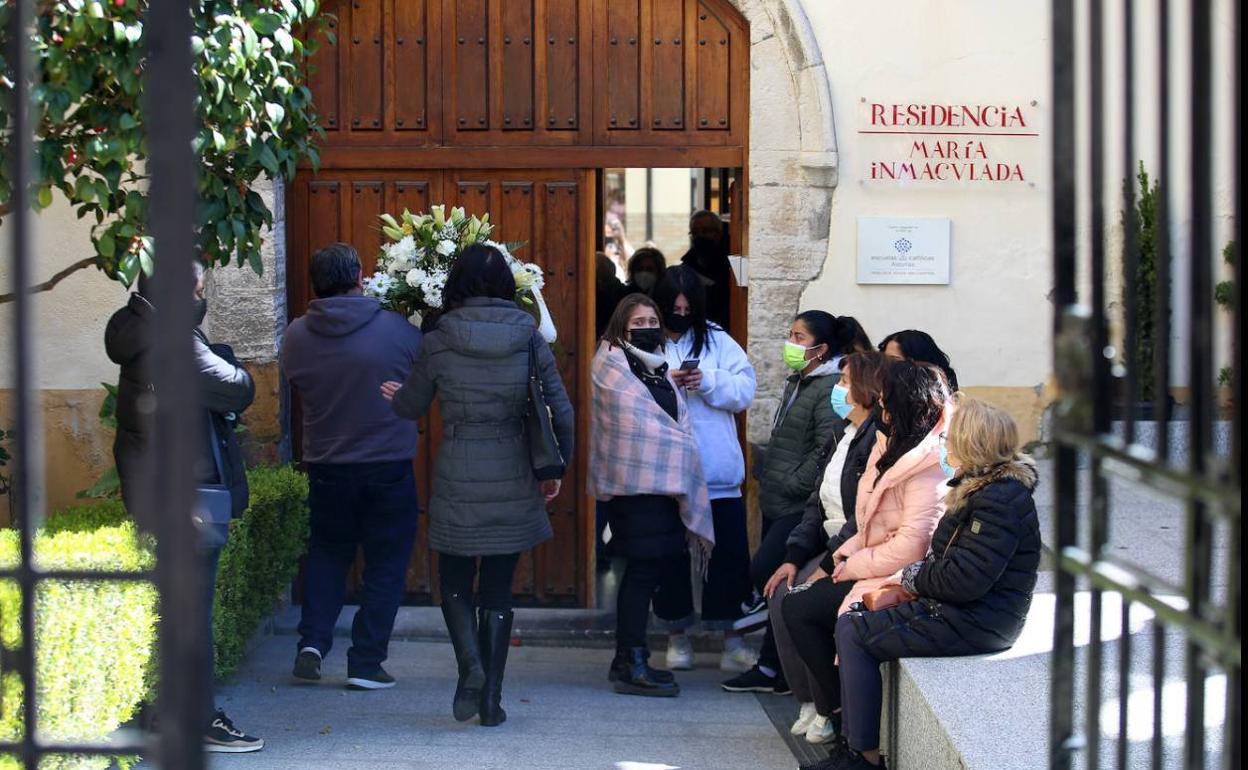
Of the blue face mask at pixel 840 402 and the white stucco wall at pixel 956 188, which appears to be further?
the white stucco wall at pixel 956 188

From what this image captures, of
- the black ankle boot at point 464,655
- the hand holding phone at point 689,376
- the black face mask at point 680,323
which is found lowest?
the black ankle boot at point 464,655

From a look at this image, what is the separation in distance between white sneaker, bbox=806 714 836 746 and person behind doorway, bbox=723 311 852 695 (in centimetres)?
75

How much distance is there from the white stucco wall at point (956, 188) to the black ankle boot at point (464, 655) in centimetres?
244

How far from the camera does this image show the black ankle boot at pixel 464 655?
5.85m

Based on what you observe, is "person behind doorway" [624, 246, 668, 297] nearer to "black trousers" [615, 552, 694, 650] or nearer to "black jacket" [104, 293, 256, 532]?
"black trousers" [615, 552, 694, 650]

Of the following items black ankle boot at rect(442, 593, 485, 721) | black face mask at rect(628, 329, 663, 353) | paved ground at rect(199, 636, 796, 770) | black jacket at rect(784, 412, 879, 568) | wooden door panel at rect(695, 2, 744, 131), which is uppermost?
wooden door panel at rect(695, 2, 744, 131)

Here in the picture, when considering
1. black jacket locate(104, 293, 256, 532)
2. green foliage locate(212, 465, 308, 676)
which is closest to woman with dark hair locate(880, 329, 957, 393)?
black jacket locate(104, 293, 256, 532)

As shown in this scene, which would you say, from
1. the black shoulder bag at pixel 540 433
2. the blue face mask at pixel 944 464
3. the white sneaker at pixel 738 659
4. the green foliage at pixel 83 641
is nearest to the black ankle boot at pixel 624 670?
the white sneaker at pixel 738 659

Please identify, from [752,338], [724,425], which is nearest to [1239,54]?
[724,425]

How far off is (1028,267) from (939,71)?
3.35ft

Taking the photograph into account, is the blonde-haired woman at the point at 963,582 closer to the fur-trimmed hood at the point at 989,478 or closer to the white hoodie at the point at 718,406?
the fur-trimmed hood at the point at 989,478

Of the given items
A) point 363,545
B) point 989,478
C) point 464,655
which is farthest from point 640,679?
point 989,478

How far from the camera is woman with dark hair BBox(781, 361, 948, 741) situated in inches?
203

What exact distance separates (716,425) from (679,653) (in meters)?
1.02
